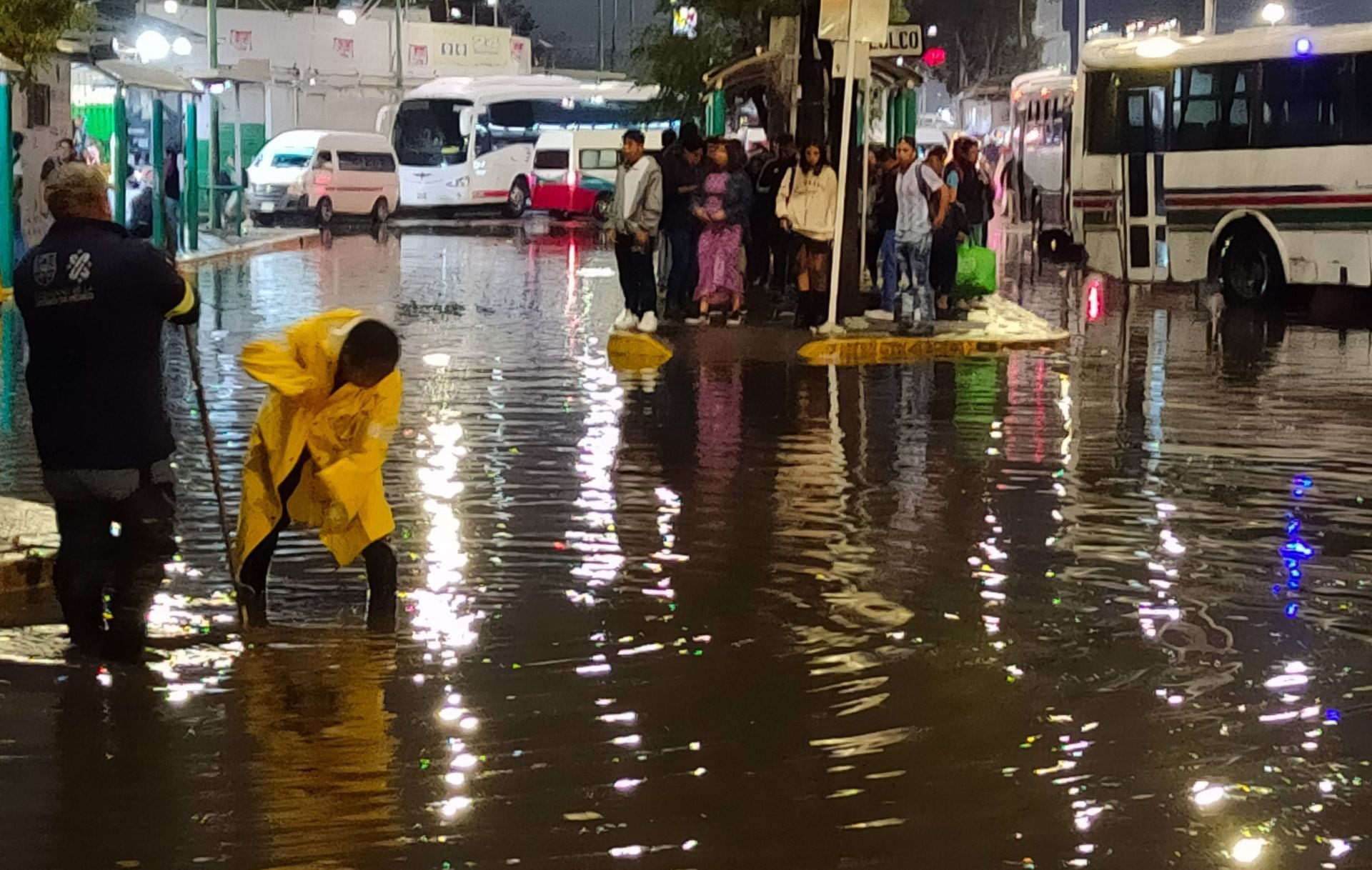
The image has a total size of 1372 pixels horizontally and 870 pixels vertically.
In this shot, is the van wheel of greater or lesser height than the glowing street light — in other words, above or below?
below

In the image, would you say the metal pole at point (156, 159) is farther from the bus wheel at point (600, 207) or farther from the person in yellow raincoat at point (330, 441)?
the bus wheel at point (600, 207)

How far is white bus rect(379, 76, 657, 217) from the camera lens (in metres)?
53.8

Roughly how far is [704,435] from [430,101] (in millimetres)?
42607

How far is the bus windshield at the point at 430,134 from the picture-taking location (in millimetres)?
53844

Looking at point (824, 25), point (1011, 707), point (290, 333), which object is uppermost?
point (824, 25)

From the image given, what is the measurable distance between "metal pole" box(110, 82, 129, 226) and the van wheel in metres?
27.8

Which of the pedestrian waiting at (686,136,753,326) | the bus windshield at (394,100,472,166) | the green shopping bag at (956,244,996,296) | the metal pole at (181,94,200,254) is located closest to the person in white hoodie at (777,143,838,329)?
the pedestrian waiting at (686,136,753,326)

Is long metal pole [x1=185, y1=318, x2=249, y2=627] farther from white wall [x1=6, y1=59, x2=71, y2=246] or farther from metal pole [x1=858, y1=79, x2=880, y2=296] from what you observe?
white wall [x1=6, y1=59, x2=71, y2=246]

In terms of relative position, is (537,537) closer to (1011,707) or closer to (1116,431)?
(1011,707)

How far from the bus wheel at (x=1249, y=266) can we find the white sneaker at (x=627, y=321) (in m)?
8.56

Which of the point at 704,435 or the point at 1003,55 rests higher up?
the point at 1003,55

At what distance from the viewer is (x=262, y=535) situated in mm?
7742

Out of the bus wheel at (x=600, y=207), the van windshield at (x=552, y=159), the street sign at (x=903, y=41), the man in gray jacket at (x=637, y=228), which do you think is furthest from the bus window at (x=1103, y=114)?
the van windshield at (x=552, y=159)

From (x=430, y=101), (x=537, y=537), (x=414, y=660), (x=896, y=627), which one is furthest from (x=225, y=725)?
(x=430, y=101)
